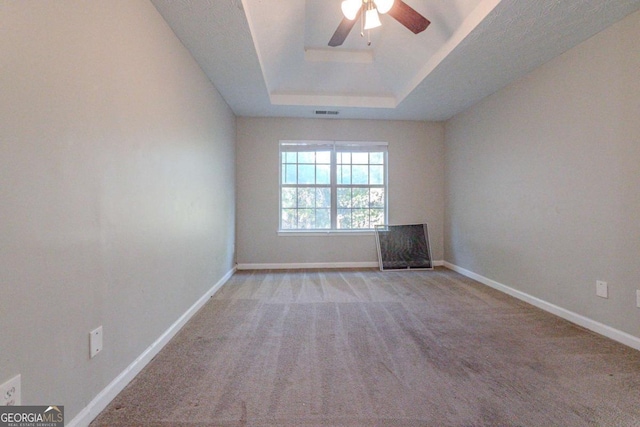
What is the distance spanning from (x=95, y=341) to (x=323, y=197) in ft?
11.7

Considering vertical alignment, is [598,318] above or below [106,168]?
below

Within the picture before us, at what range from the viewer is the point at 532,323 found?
2396 millimetres

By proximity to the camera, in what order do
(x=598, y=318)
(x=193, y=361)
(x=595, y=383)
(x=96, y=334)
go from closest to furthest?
(x=96, y=334) < (x=595, y=383) < (x=193, y=361) < (x=598, y=318)

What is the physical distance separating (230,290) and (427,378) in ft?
7.91

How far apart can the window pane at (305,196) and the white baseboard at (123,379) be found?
96.8 inches

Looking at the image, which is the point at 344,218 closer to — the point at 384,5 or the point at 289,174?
the point at 289,174

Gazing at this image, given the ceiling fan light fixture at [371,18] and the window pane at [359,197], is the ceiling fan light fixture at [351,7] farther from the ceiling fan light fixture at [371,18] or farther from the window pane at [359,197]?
the window pane at [359,197]

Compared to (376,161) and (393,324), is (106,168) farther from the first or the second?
(376,161)

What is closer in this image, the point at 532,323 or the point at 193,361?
the point at 193,361

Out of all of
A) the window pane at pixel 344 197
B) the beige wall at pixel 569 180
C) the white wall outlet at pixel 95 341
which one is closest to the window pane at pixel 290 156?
the window pane at pixel 344 197

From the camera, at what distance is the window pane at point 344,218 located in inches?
182

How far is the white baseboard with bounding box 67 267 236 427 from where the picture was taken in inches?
49.8

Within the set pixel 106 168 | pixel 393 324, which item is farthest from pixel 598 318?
pixel 106 168

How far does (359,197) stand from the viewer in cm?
465
